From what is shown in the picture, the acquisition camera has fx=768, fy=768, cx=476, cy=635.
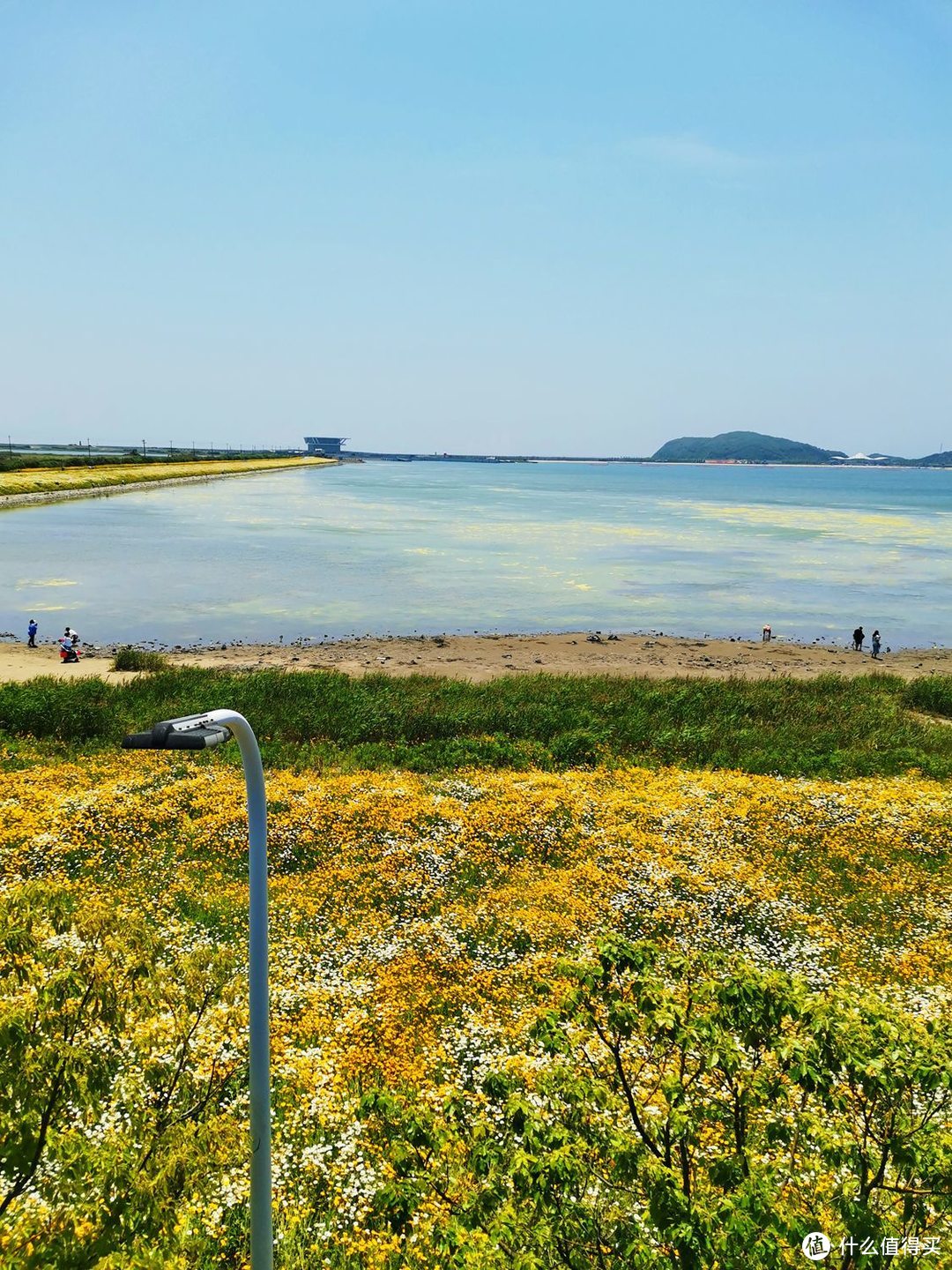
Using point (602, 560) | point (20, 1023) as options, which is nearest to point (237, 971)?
point (20, 1023)

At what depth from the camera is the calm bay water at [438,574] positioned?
56.8 m

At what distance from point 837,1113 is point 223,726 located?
10.4 metres

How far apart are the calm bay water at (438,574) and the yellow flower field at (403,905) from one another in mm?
31778

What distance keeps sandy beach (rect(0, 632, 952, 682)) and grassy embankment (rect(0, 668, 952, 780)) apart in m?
7.10

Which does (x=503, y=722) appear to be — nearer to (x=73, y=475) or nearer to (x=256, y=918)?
(x=256, y=918)

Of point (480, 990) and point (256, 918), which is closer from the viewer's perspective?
point (256, 918)

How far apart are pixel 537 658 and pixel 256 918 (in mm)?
42212

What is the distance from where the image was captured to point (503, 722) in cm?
2972

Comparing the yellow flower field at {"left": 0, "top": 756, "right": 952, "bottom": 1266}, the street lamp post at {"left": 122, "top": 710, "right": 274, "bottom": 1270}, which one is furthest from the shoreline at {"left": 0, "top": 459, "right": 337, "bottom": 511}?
the street lamp post at {"left": 122, "top": 710, "right": 274, "bottom": 1270}

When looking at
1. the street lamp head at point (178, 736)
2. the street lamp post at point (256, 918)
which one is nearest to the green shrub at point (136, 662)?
the street lamp post at point (256, 918)

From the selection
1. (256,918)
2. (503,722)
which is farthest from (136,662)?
(256,918)

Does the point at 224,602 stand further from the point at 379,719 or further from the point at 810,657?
the point at 810,657

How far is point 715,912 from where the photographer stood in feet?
54.2

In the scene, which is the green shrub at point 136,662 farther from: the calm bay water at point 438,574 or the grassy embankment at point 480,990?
the calm bay water at point 438,574
